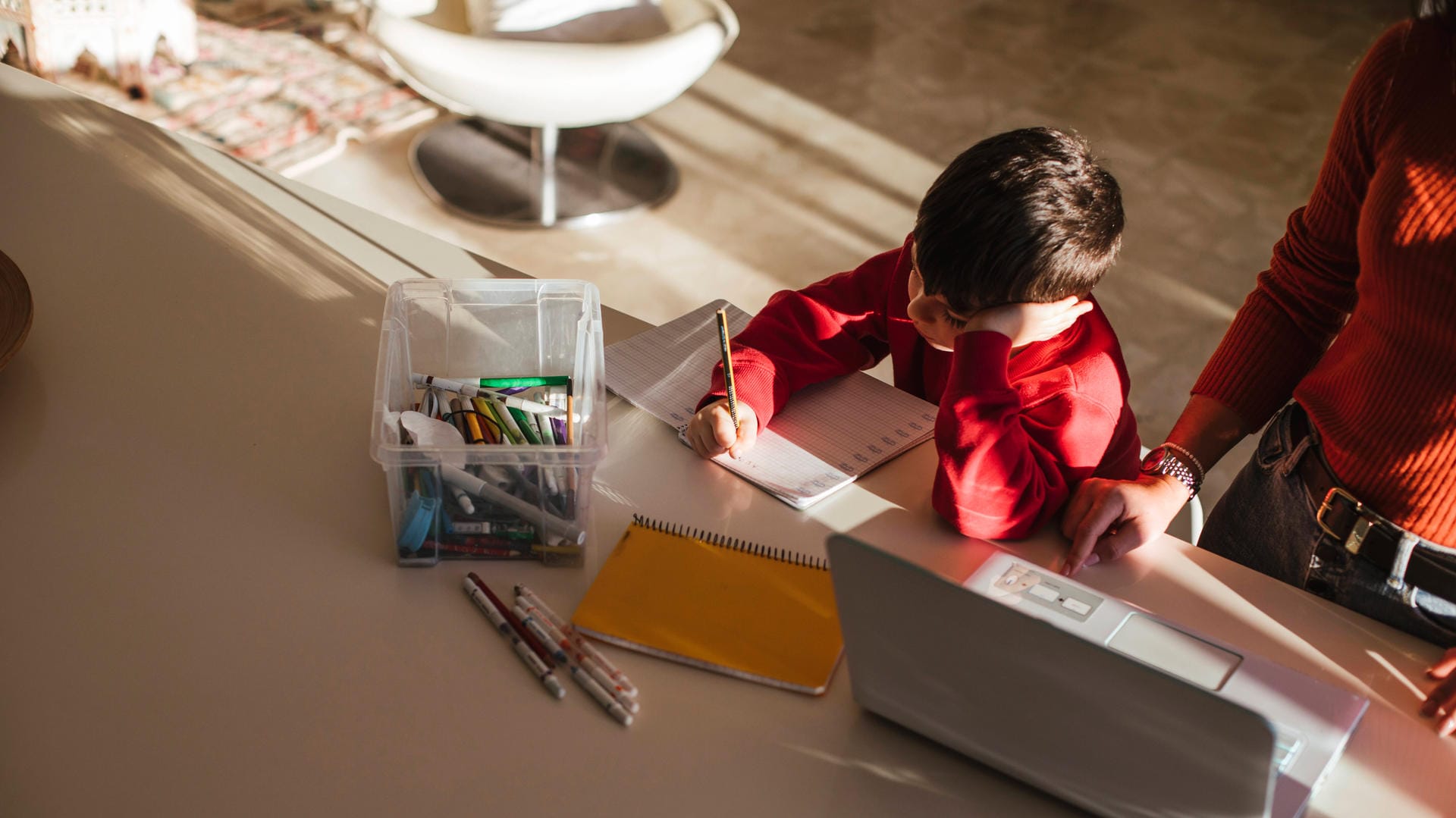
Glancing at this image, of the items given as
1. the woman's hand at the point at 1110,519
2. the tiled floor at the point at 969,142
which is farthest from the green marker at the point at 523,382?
the tiled floor at the point at 969,142

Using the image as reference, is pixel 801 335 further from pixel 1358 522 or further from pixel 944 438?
pixel 1358 522

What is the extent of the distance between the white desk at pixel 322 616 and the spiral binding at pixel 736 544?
0.06 ft

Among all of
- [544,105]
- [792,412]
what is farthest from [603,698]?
[544,105]

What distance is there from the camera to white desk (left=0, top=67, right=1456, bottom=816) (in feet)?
2.64

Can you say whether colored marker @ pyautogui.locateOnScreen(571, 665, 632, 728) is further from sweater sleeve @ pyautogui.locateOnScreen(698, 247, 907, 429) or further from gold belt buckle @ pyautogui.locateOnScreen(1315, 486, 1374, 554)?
gold belt buckle @ pyautogui.locateOnScreen(1315, 486, 1374, 554)

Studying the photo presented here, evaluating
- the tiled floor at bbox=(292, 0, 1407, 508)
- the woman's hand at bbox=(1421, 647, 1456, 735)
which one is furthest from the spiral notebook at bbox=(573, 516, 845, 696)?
the tiled floor at bbox=(292, 0, 1407, 508)

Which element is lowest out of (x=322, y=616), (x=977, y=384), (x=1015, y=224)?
(x=322, y=616)

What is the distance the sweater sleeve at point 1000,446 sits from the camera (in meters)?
1.01

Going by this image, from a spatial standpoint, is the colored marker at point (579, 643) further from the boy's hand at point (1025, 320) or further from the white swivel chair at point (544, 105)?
the white swivel chair at point (544, 105)

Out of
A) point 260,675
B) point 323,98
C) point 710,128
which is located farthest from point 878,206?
point 260,675

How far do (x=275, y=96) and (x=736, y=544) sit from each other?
276cm

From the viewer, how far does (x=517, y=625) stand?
918 millimetres

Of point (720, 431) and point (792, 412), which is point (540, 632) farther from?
point (792, 412)

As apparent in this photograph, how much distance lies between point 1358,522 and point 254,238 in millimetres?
1174
